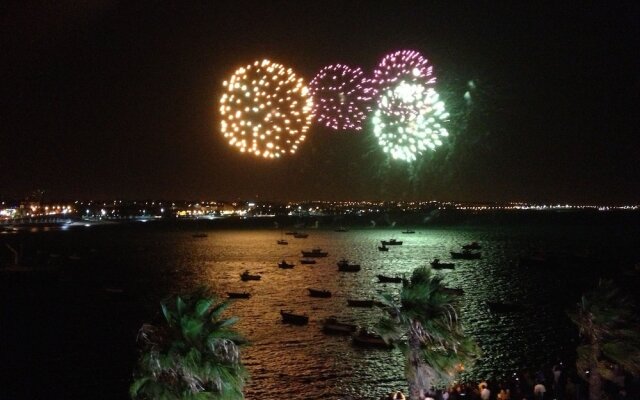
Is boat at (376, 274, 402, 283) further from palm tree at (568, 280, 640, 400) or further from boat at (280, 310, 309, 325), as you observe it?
palm tree at (568, 280, 640, 400)

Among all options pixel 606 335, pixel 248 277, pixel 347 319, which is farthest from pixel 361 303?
pixel 606 335

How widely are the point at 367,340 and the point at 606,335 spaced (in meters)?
27.1

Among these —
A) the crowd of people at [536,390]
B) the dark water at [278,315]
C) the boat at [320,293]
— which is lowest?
the dark water at [278,315]

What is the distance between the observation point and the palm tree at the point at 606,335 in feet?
67.5

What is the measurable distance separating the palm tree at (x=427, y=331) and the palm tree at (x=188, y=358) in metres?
5.28

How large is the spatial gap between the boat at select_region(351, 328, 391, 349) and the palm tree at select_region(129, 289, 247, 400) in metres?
33.4

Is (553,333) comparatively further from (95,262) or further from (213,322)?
(95,262)

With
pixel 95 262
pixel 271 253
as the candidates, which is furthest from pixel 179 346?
pixel 271 253

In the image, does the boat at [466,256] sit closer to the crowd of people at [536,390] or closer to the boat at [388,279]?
the boat at [388,279]

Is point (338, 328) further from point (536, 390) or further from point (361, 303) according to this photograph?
point (536, 390)

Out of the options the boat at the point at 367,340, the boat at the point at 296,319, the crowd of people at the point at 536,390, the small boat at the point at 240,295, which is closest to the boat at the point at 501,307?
the boat at the point at 367,340

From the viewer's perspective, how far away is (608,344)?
20.8 m

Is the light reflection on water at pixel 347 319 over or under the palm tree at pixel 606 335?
under

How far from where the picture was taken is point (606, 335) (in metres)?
21.2
